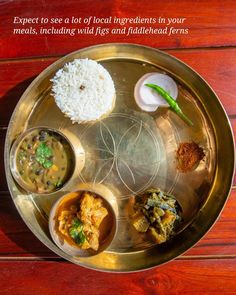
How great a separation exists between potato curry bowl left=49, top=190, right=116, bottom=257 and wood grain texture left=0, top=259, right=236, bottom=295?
386mm

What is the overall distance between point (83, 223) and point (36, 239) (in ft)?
1.78

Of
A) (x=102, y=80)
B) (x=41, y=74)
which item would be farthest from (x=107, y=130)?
(x=41, y=74)

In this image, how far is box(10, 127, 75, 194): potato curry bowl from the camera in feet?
8.61

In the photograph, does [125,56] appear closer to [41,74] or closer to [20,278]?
[41,74]

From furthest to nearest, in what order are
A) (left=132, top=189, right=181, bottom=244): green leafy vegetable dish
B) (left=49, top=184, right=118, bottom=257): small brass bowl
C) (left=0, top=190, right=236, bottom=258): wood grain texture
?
(left=0, top=190, right=236, bottom=258): wood grain texture → (left=132, top=189, right=181, bottom=244): green leafy vegetable dish → (left=49, top=184, right=118, bottom=257): small brass bowl

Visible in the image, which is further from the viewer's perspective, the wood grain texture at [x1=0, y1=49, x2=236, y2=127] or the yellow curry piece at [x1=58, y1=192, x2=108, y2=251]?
the wood grain texture at [x1=0, y1=49, x2=236, y2=127]

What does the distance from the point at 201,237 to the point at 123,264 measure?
55cm

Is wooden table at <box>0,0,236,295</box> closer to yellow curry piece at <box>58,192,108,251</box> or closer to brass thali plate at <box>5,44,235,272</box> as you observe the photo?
brass thali plate at <box>5,44,235,272</box>

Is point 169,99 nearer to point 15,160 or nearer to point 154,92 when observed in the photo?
point 154,92

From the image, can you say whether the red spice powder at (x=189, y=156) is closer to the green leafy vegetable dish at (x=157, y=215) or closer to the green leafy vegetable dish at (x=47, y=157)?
the green leafy vegetable dish at (x=157, y=215)

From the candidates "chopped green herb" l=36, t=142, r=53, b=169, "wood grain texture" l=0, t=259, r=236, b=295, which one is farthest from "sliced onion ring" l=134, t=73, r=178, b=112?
"wood grain texture" l=0, t=259, r=236, b=295

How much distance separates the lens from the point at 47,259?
2.94 metres

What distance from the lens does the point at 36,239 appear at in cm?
293

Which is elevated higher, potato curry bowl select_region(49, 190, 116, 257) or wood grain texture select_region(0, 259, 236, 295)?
potato curry bowl select_region(49, 190, 116, 257)
